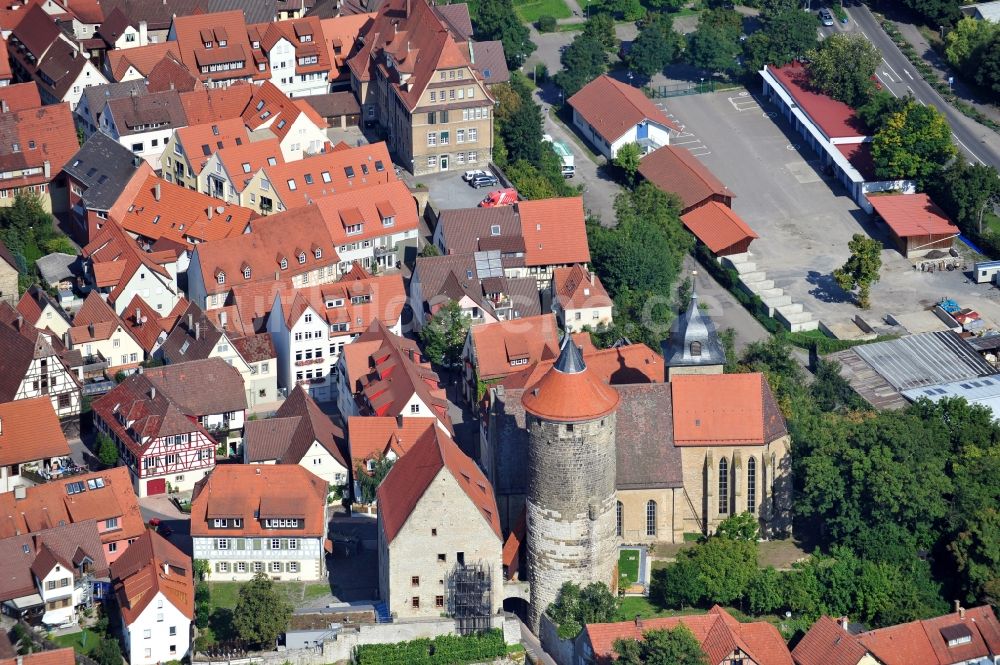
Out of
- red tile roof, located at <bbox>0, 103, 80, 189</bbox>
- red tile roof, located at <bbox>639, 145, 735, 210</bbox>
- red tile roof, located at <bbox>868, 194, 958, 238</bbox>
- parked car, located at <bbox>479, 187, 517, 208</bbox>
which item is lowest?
red tile roof, located at <bbox>868, 194, 958, 238</bbox>

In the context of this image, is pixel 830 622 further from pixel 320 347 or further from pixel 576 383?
Result: pixel 320 347

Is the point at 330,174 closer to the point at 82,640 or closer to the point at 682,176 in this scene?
the point at 682,176

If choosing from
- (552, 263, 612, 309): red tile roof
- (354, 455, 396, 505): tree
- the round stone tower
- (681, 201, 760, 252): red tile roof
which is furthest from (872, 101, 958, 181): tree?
the round stone tower

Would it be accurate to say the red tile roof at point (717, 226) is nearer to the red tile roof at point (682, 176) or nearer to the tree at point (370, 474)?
the red tile roof at point (682, 176)

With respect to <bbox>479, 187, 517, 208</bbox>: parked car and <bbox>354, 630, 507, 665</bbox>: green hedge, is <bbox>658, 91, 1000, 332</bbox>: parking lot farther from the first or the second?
<bbox>354, 630, 507, 665</bbox>: green hedge

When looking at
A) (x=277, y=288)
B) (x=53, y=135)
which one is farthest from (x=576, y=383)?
(x=53, y=135)

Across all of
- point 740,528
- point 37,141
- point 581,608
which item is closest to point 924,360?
point 740,528
